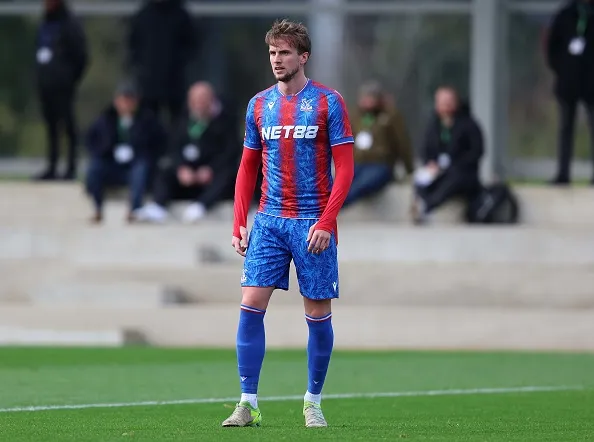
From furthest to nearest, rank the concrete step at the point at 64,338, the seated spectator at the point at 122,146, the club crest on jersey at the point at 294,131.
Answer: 1. the seated spectator at the point at 122,146
2. the concrete step at the point at 64,338
3. the club crest on jersey at the point at 294,131

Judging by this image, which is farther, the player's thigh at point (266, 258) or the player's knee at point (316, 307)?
the player's knee at point (316, 307)

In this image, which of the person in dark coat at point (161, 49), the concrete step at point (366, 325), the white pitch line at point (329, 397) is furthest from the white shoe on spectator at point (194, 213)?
the white pitch line at point (329, 397)

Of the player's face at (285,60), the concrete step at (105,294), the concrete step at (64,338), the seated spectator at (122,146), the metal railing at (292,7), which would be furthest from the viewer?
the metal railing at (292,7)

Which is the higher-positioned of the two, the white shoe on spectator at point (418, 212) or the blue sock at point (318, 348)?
the blue sock at point (318, 348)

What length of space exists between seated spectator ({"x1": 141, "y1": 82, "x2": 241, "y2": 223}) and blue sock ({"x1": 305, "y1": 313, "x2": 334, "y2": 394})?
9.99 m

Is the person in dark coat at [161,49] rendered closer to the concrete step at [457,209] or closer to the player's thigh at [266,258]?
the concrete step at [457,209]

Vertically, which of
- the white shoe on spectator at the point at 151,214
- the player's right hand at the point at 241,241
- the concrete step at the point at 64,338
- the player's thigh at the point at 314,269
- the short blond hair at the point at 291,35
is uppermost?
the short blond hair at the point at 291,35

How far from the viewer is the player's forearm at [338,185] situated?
820 centimetres

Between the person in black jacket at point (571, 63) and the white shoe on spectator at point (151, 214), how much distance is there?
446 cm

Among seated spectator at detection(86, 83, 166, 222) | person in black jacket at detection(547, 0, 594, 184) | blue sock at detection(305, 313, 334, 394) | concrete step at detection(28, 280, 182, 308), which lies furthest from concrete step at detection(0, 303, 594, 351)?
blue sock at detection(305, 313, 334, 394)

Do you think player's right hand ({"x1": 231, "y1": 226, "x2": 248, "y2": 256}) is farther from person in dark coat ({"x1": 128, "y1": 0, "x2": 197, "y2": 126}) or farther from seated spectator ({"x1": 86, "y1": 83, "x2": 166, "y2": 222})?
person in dark coat ({"x1": 128, "y1": 0, "x2": 197, "y2": 126})

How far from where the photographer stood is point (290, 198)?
834 centimetres

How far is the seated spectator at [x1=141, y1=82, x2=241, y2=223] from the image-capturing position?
18.5 meters

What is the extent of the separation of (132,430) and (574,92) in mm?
11775
